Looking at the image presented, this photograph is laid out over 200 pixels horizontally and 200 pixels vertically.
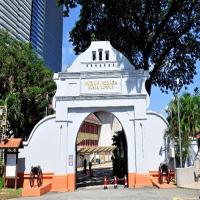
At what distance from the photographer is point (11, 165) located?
70.8 ft

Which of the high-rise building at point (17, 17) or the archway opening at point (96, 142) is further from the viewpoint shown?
the high-rise building at point (17, 17)

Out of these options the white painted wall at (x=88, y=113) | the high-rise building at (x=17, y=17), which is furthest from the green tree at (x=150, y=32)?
the high-rise building at (x=17, y=17)

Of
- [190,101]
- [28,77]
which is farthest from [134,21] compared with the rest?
[28,77]

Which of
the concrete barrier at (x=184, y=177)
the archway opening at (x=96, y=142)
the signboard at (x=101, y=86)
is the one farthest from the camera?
the archway opening at (x=96, y=142)

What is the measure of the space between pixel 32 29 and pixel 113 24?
80265mm

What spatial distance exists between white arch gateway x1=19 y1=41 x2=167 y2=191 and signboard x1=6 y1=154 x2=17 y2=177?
799 millimetres

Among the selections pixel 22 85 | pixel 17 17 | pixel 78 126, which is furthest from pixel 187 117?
pixel 17 17

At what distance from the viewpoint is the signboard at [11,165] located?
21500 mm

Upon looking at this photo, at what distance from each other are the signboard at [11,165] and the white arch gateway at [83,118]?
80 centimetres

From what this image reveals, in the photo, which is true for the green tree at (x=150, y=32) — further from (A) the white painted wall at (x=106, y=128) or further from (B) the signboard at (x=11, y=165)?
(A) the white painted wall at (x=106, y=128)

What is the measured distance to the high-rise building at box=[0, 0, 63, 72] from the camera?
85.7 m

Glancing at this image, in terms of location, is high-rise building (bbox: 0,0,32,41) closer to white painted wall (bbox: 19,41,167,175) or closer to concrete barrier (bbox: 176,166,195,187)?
white painted wall (bbox: 19,41,167,175)

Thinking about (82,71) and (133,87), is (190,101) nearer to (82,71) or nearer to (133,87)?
(133,87)

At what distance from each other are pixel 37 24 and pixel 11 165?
312ft
